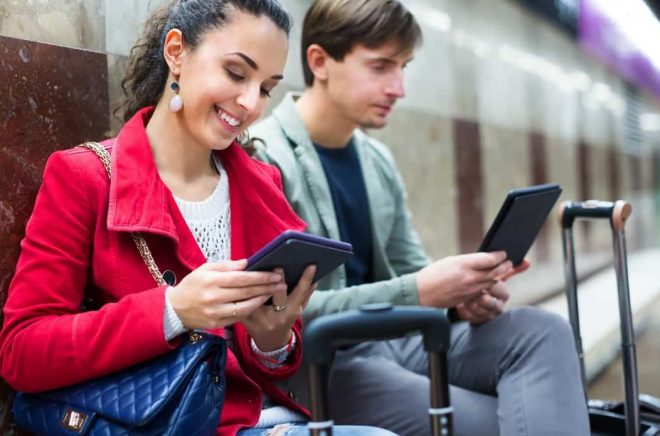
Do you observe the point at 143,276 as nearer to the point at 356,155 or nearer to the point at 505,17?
the point at 356,155

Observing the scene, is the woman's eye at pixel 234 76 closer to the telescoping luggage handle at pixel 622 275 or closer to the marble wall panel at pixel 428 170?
the telescoping luggage handle at pixel 622 275

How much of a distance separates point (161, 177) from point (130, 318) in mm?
370

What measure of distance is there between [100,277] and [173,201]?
201 millimetres

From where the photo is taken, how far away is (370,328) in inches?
35.6

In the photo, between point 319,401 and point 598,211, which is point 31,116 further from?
point 598,211

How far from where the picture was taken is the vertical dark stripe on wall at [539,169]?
523 centimetres

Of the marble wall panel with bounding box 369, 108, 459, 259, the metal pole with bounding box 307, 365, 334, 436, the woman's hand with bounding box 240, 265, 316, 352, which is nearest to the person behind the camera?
the metal pole with bounding box 307, 365, 334, 436

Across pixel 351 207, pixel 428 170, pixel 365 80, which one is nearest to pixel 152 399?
pixel 351 207

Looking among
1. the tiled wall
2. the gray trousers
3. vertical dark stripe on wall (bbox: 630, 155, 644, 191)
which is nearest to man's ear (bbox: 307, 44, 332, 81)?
the tiled wall

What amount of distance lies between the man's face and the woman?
0.56m

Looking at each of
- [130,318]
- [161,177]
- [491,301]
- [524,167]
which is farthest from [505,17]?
[130,318]

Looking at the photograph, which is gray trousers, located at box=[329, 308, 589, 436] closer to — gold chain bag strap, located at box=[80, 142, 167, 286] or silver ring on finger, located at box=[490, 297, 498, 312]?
silver ring on finger, located at box=[490, 297, 498, 312]

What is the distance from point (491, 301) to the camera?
6.19 ft

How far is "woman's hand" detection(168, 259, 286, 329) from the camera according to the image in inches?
44.8
